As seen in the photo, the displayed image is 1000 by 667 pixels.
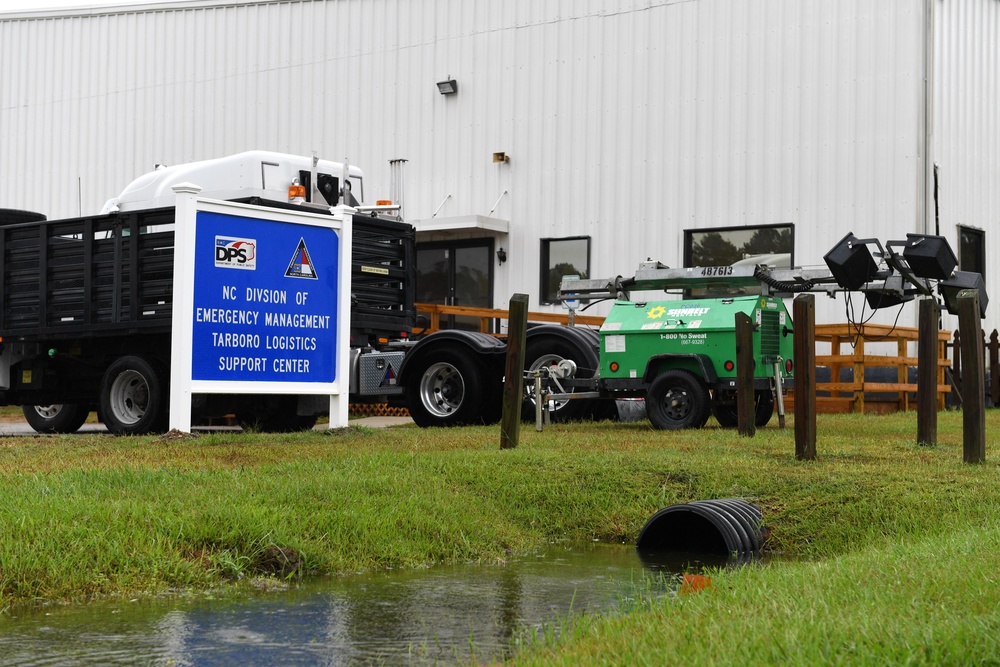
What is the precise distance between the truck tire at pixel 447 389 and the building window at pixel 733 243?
19.2 ft

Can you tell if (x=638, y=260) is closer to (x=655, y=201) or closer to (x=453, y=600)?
(x=655, y=201)

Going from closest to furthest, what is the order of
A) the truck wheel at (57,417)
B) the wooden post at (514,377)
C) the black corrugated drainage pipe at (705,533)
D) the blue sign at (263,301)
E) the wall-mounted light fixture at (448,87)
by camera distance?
1. the black corrugated drainage pipe at (705,533)
2. the wooden post at (514,377)
3. the blue sign at (263,301)
4. the truck wheel at (57,417)
5. the wall-mounted light fixture at (448,87)

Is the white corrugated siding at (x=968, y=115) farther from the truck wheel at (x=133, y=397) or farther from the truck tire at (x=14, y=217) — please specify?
the truck tire at (x=14, y=217)

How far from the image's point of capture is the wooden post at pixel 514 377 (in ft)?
36.2

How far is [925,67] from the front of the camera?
19.6 m

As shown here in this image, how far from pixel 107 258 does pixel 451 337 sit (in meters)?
4.17

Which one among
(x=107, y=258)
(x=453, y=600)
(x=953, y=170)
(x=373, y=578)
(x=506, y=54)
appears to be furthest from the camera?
(x=506, y=54)

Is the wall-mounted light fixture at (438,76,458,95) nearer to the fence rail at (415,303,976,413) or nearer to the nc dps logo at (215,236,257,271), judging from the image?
the fence rail at (415,303,976,413)

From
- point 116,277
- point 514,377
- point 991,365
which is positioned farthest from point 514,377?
point 991,365

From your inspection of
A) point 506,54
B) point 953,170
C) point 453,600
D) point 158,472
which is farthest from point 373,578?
point 506,54

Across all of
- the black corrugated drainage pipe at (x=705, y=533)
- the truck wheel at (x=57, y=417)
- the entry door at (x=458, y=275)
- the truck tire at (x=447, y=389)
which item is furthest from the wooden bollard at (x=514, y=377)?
the entry door at (x=458, y=275)

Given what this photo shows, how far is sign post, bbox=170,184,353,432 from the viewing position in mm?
12539

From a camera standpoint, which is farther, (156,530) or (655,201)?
(655,201)

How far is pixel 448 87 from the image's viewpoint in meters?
24.1
